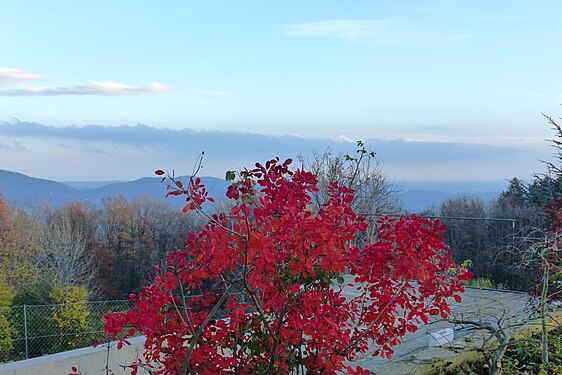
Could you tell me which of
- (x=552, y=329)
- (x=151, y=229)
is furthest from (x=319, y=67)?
(x=151, y=229)

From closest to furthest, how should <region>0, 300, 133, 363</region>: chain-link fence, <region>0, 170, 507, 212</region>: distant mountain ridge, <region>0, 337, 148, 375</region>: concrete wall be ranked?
<region>0, 337, 148, 375</region>: concrete wall
<region>0, 300, 133, 363</region>: chain-link fence
<region>0, 170, 507, 212</region>: distant mountain ridge

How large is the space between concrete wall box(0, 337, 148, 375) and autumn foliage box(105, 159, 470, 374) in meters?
1.70

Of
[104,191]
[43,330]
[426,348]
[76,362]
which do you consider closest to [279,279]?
[426,348]

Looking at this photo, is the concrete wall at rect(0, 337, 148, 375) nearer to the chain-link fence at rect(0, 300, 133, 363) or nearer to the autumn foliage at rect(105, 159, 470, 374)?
the autumn foliage at rect(105, 159, 470, 374)

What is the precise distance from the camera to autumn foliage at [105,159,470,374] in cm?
177

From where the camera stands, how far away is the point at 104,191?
24.6m

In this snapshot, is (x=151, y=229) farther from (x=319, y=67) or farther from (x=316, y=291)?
(x=316, y=291)

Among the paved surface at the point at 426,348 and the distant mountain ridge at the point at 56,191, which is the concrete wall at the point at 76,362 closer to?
the paved surface at the point at 426,348

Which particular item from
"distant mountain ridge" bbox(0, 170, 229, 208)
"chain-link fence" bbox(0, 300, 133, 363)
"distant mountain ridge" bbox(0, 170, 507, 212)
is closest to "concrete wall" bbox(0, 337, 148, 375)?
"chain-link fence" bbox(0, 300, 133, 363)

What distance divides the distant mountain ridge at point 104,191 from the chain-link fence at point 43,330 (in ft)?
20.7

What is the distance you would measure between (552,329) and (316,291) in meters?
2.52

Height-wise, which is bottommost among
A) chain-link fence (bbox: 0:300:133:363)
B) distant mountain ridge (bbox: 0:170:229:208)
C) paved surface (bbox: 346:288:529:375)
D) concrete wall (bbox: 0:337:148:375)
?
chain-link fence (bbox: 0:300:133:363)

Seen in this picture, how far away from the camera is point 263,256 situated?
65.9 inches

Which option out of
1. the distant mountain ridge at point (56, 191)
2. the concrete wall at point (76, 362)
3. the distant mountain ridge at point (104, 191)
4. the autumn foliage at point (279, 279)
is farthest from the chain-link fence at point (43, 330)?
the distant mountain ridge at point (56, 191)
